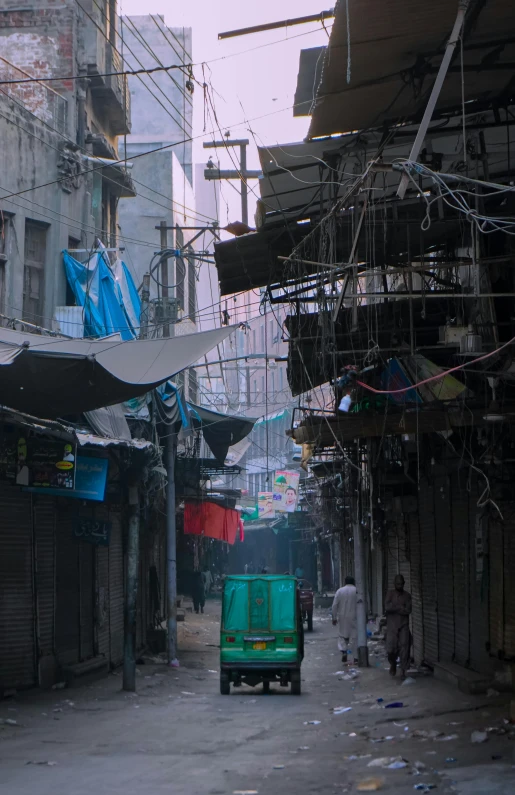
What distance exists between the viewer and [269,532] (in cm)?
7325

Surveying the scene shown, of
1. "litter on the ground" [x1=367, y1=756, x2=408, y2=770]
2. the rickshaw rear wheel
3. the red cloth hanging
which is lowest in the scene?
the rickshaw rear wheel

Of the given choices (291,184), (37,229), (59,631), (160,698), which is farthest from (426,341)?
(37,229)

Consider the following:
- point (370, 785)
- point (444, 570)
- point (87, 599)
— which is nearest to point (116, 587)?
point (87, 599)

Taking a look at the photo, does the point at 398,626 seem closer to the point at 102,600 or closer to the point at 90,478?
the point at 90,478

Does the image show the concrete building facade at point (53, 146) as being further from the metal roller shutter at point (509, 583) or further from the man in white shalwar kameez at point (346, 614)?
the metal roller shutter at point (509, 583)

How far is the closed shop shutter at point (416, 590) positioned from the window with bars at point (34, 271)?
8894 millimetres

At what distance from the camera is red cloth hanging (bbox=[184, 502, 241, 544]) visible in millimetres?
33062

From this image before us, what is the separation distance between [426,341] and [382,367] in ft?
3.53

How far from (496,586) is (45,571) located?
7.50 metres

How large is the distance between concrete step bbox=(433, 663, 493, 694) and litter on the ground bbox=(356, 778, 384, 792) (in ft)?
17.5

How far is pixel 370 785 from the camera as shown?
27.1 feet

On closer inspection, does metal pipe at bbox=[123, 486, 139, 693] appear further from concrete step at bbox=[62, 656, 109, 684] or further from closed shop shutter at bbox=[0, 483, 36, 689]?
closed shop shutter at bbox=[0, 483, 36, 689]

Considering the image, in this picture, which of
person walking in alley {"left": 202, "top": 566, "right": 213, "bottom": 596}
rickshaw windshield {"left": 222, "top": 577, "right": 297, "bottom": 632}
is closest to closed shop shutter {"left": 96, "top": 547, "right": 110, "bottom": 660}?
rickshaw windshield {"left": 222, "top": 577, "right": 297, "bottom": 632}

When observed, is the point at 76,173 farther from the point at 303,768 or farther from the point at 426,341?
the point at 303,768
